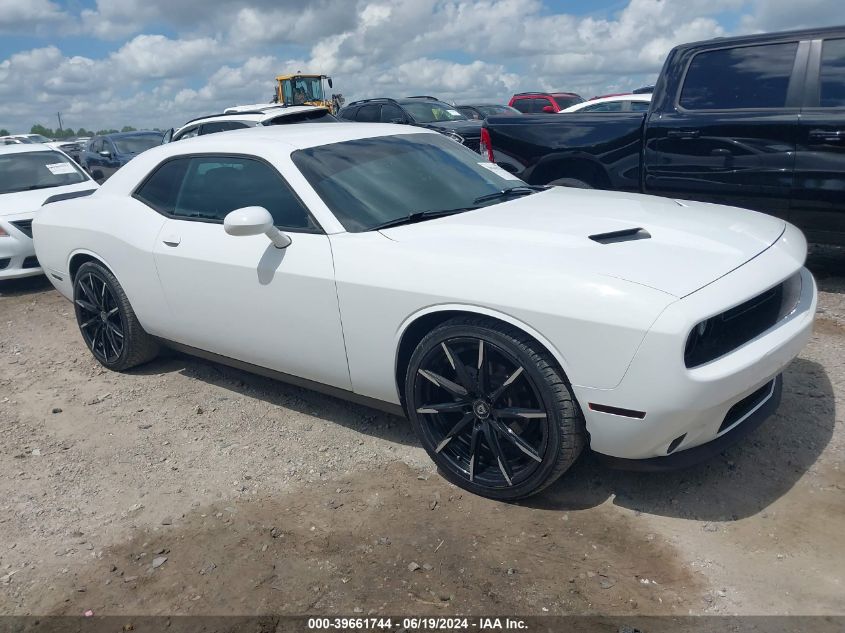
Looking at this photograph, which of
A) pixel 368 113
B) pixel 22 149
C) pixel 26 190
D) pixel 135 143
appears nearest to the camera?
pixel 26 190

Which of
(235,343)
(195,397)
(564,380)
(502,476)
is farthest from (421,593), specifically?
(195,397)

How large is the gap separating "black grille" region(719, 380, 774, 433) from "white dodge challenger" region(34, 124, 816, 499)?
0.04 ft

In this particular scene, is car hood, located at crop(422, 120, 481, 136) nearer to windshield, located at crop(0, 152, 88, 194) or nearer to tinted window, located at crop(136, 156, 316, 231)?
windshield, located at crop(0, 152, 88, 194)

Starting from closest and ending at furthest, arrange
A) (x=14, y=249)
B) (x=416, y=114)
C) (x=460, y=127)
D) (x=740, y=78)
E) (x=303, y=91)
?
1. (x=740, y=78)
2. (x=14, y=249)
3. (x=460, y=127)
4. (x=416, y=114)
5. (x=303, y=91)

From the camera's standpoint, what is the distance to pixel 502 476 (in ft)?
9.86

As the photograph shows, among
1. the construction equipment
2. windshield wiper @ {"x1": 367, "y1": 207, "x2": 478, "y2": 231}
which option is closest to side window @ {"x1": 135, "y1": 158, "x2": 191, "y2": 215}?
windshield wiper @ {"x1": 367, "y1": 207, "x2": 478, "y2": 231}

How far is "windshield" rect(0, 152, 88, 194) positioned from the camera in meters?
8.47

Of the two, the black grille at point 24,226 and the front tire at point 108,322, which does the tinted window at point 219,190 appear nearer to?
the front tire at point 108,322

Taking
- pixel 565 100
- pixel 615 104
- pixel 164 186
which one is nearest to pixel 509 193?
pixel 164 186

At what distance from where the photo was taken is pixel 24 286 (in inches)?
317

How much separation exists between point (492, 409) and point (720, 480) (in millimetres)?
1096

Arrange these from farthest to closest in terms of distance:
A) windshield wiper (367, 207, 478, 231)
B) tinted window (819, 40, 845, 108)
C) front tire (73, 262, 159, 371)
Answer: tinted window (819, 40, 845, 108)
front tire (73, 262, 159, 371)
windshield wiper (367, 207, 478, 231)

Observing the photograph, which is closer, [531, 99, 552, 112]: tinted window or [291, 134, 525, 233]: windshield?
[291, 134, 525, 233]: windshield

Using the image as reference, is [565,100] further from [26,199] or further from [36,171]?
[26,199]
